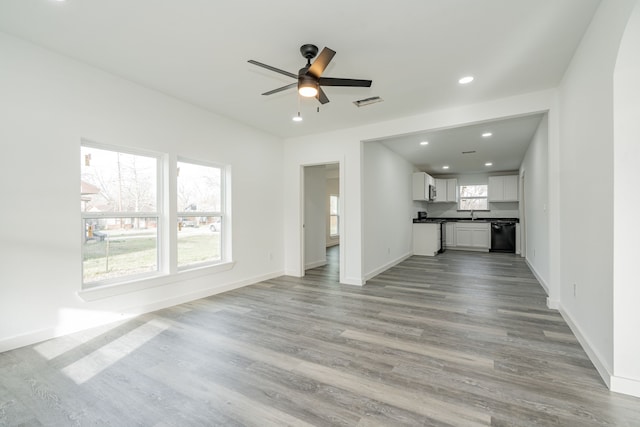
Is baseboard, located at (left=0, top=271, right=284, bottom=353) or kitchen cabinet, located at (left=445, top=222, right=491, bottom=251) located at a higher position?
kitchen cabinet, located at (left=445, top=222, right=491, bottom=251)

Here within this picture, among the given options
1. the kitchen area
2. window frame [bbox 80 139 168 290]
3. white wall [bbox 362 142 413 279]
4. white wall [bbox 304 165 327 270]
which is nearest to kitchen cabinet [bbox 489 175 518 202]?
the kitchen area

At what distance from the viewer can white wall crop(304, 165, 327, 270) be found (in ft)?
20.4

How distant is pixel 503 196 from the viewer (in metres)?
8.96

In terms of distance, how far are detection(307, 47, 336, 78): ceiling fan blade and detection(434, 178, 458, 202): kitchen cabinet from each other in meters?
8.49

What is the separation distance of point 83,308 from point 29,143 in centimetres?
163

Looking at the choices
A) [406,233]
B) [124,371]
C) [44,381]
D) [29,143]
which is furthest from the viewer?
[406,233]

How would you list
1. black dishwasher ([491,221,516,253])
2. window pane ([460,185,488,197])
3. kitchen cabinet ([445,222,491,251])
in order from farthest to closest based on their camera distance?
window pane ([460,185,488,197]) → kitchen cabinet ([445,222,491,251]) → black dishwasher ([491,221,516,253])

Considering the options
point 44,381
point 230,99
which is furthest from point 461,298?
point 44,381

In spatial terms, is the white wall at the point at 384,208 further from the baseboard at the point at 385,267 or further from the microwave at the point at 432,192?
the microwave at the point at 432,192

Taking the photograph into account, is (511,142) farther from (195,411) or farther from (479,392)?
(195,411)

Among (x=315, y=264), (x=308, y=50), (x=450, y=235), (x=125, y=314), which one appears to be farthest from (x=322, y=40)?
(x=450, y=235)

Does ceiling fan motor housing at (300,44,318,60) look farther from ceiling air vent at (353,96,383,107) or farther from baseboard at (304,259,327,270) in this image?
baseboard at (304,259,327,270)

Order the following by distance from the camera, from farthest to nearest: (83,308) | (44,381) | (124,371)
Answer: (83,308)
(124,371)
(44,381)

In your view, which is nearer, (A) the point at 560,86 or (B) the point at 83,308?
(B) the point at 83,308
